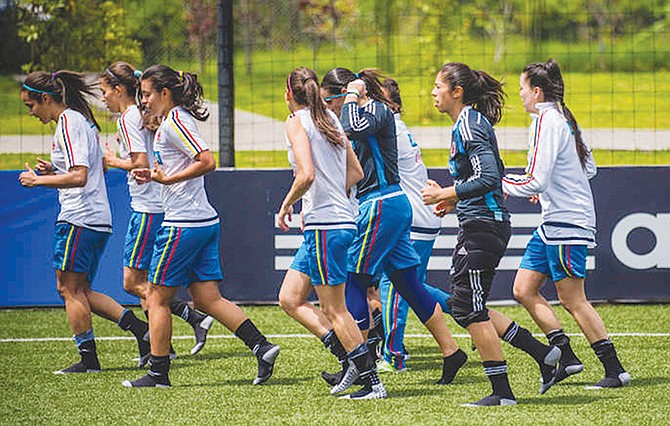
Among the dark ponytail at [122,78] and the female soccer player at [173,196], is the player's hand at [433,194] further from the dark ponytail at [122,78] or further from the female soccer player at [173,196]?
the dark ponytail at [122,78]

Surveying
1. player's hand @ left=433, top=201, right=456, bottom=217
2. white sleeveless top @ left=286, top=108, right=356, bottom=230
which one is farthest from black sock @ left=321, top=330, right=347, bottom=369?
player's hand @ left=433, top=201, right=456, bottom=217

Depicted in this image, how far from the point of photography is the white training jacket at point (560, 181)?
22.8 ft

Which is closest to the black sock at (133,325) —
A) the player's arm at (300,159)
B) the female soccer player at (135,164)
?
the female soccer player at (135,164)

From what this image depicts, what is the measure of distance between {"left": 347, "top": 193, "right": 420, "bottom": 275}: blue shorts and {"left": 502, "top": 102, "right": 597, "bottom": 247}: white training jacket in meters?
0.69

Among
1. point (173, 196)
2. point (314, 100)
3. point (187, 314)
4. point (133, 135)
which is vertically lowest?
point (187, 314)

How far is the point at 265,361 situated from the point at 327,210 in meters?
1.25

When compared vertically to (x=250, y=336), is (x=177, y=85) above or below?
above

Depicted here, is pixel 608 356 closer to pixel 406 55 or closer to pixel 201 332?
pixel 201 332

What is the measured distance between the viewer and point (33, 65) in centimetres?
1370

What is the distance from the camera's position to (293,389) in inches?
287

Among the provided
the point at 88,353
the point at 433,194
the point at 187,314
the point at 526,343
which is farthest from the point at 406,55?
the point at 433,194

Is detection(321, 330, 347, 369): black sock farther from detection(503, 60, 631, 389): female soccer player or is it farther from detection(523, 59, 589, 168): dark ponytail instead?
detection(523, 59, 589, 168): dark ponytail

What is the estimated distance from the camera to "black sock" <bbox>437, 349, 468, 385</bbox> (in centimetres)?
739

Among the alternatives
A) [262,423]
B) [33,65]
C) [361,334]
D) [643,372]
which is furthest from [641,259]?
[33,65]
